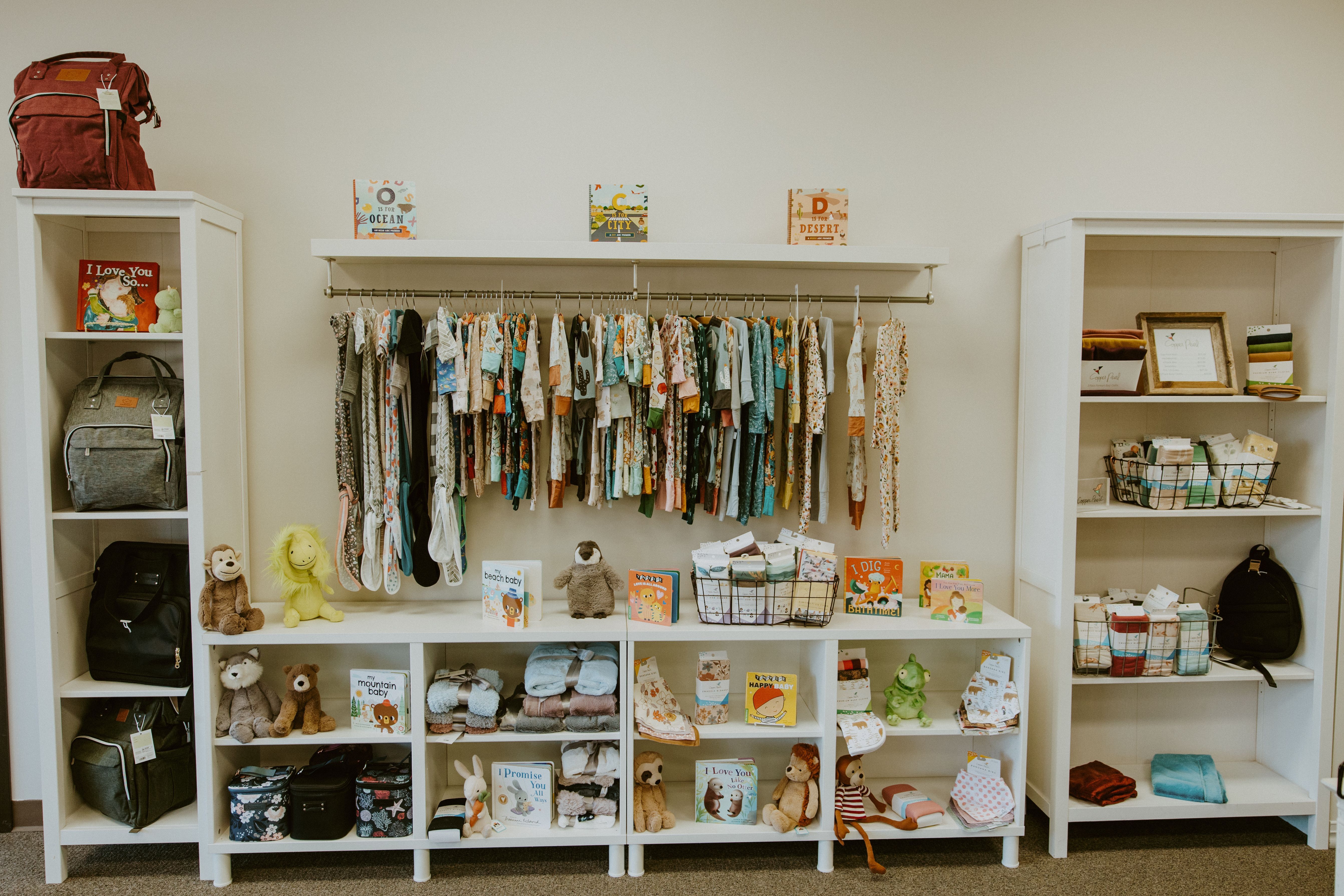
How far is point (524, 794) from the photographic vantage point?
2758 mm

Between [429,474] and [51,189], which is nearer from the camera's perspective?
[51,189]

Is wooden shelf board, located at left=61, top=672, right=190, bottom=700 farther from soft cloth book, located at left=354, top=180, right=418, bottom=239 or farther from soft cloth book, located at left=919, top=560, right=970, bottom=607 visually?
soft cloth book, located at left=919, top=560, right=970, bottom=607

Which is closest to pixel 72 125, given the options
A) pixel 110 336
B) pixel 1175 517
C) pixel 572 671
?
pixel 110 336

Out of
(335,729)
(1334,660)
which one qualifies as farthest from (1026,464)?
(335,729)

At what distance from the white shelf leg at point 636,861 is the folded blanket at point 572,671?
0.51 m

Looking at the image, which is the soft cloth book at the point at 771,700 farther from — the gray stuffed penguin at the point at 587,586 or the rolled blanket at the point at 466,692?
the rolled blanket at the point at 466,692

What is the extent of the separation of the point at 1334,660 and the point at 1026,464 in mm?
1285

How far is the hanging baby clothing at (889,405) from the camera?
2857 millimetres

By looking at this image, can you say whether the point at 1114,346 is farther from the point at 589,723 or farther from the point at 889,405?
the point at 589,723

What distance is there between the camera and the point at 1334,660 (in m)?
2.94

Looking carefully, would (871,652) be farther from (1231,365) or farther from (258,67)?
(258,67)

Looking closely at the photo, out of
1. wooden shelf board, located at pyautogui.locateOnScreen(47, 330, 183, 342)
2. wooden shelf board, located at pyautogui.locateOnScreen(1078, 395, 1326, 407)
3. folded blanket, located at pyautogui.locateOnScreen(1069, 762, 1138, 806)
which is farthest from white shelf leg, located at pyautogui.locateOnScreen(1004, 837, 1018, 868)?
wooden shelf board, located at pyautogui.locateOnScreen(47, 330, 183, 342)

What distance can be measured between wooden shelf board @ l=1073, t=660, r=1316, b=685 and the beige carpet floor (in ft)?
1.91

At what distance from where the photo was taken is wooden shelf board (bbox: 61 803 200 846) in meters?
2.69
